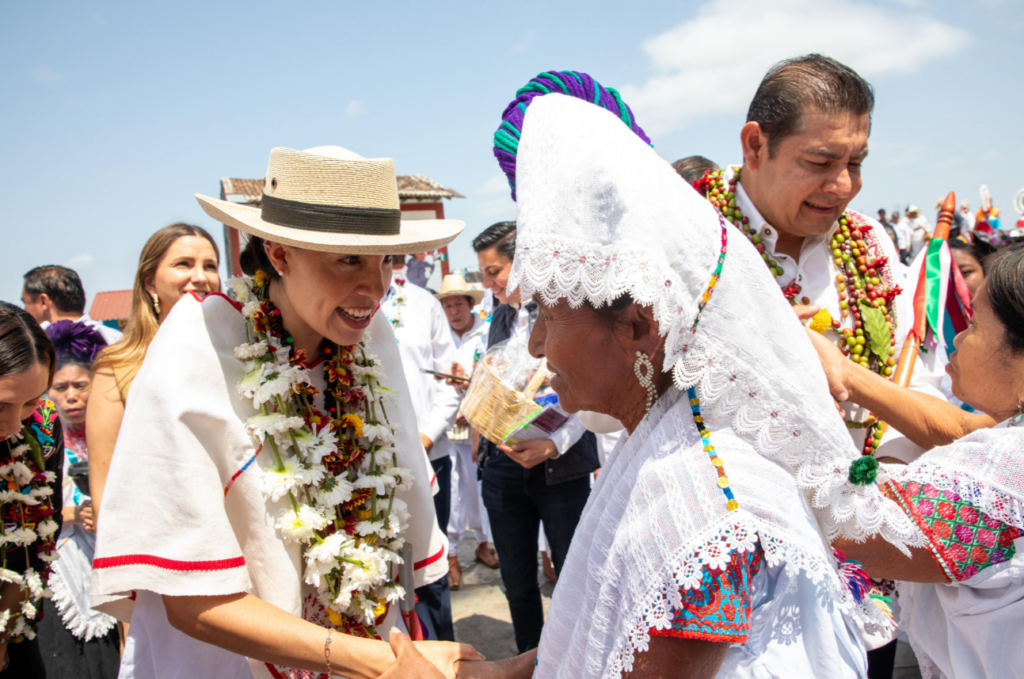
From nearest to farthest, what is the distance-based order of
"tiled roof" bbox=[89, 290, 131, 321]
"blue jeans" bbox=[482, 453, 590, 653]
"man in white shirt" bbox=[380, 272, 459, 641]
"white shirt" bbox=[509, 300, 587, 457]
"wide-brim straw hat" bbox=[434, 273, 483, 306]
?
"white shirt" bbox=[509, 300, 587, 457] → "blue jeans" bbox=[482, 453, 590, 653] → "man in white shirt" bbox=[380, 272, 459, 641] → "wide-brim straw hat" bbox=[434, 273, 483, 306] → "tiled roof" bbox=[89, 290, 131, 321]

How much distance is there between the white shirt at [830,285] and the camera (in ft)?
8.21

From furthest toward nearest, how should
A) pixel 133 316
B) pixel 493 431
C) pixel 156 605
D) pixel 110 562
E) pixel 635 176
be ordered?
pixel 493 431 → pixel 133 316 → pixel 156 605 → pixel 110 562 → pixel 635 176

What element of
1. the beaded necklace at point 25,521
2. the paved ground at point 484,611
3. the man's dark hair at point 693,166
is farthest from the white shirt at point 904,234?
the beaded necklace at point 25,521

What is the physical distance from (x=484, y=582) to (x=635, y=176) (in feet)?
18.1

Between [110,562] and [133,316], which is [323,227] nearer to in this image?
[110,562]

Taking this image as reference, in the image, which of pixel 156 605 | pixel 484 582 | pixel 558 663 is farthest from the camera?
pixel 484 582

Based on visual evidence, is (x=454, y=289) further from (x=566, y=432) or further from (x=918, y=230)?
(x=918, y=230)

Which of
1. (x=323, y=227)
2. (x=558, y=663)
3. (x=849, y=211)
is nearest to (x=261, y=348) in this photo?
(x=323, y=227)

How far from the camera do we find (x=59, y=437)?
315 centimetres

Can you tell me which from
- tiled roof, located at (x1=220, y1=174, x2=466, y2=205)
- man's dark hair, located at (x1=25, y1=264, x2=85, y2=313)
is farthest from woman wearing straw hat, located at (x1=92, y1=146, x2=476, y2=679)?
tiled roof, located at (x1=220, y1=174, x2=466, y2=205)

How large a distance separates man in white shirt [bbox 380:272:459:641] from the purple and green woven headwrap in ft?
9.41

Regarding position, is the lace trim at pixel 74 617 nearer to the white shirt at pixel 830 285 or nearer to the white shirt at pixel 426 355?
the white shirt at pixel 426 355

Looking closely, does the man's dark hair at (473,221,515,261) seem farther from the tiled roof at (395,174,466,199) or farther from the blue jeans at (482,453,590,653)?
the tiled roof at (395,174,466,199)

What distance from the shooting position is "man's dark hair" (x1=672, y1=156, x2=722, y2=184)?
346 cm
